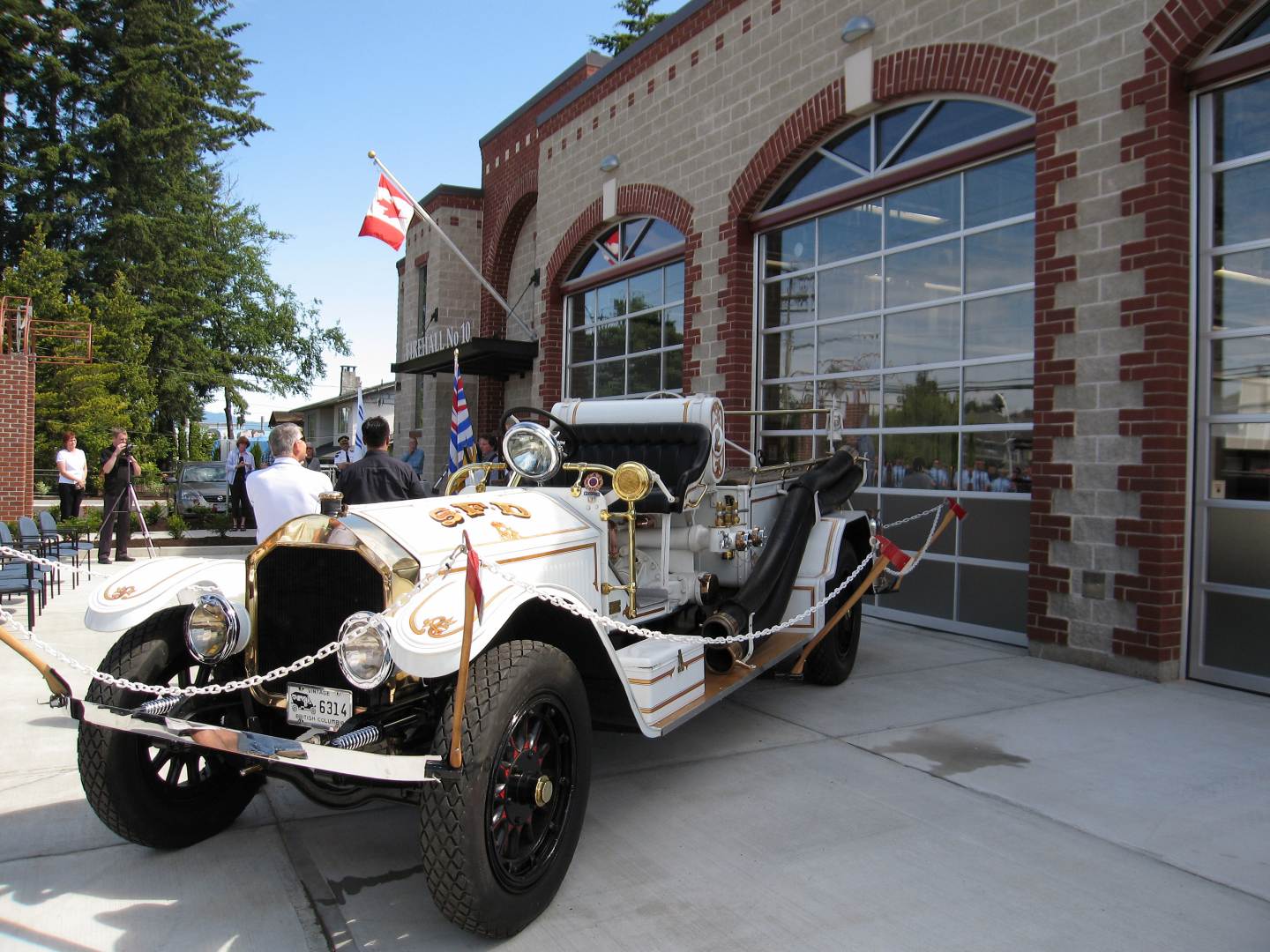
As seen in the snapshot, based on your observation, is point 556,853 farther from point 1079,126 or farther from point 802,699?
point 1079,126

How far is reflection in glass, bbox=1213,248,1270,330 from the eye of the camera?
233 inches

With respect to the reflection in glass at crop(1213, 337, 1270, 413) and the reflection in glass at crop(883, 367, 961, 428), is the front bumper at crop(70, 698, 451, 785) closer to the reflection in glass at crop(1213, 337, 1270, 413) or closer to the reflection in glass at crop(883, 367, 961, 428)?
the reflection in glass at crop(1213, 337, 1270, 413)

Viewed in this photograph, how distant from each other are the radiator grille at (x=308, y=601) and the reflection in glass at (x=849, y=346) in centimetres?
683

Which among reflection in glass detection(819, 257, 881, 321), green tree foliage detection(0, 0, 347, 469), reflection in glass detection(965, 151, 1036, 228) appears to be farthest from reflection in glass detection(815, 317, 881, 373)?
green tree foliage detection(0, 0, 347, 469)

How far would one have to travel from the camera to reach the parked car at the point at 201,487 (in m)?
18.2

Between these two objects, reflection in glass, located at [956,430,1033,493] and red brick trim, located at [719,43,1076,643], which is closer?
red brick trim, located at [719,43,1076,643]

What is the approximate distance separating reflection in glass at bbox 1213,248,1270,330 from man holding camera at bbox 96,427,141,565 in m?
12.0

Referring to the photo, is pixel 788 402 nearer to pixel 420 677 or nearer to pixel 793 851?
pixel 793 851

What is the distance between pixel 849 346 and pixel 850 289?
1.99ft

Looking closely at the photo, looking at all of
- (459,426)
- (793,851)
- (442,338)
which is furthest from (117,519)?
(793,851)

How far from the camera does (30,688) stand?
5.69 metres

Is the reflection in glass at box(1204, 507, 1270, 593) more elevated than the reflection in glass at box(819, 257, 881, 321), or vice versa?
the reflection in glass at box(819, 257, 881, 321)

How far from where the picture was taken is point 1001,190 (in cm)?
767

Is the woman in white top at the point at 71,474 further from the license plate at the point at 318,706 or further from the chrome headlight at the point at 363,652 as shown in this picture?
the chrome headlight at the point at 363,652
